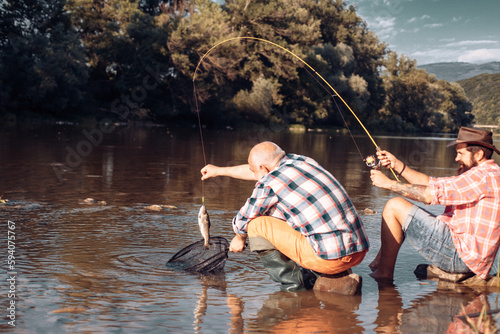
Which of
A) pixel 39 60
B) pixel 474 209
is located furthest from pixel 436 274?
pixel 39 60

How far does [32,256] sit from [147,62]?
3822 centimetres

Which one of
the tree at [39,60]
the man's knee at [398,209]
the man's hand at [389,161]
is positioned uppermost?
the tree at [39,60]

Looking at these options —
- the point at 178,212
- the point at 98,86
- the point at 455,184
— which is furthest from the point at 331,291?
the point at 98,86

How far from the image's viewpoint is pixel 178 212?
26.0 feet

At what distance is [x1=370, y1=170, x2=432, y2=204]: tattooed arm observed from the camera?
4.30 m

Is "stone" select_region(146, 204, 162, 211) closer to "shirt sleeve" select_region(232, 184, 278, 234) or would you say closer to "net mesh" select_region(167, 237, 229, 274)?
"net mesh" select_region(167, 237, 229, 274)

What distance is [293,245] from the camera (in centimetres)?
432

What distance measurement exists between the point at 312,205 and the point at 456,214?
123 cm

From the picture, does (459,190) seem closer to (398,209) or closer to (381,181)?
(381,181)

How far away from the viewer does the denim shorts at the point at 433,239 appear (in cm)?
461

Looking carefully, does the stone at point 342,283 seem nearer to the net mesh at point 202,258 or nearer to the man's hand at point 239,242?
the man's hand at point 239,242

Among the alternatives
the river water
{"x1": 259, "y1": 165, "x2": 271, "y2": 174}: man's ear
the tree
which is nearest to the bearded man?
the river water

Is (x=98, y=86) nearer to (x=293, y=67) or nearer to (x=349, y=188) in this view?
(x=293, y=67)

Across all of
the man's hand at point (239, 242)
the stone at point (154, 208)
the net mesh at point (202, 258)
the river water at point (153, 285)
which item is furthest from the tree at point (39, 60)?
the man's hand at point (239, 242)
